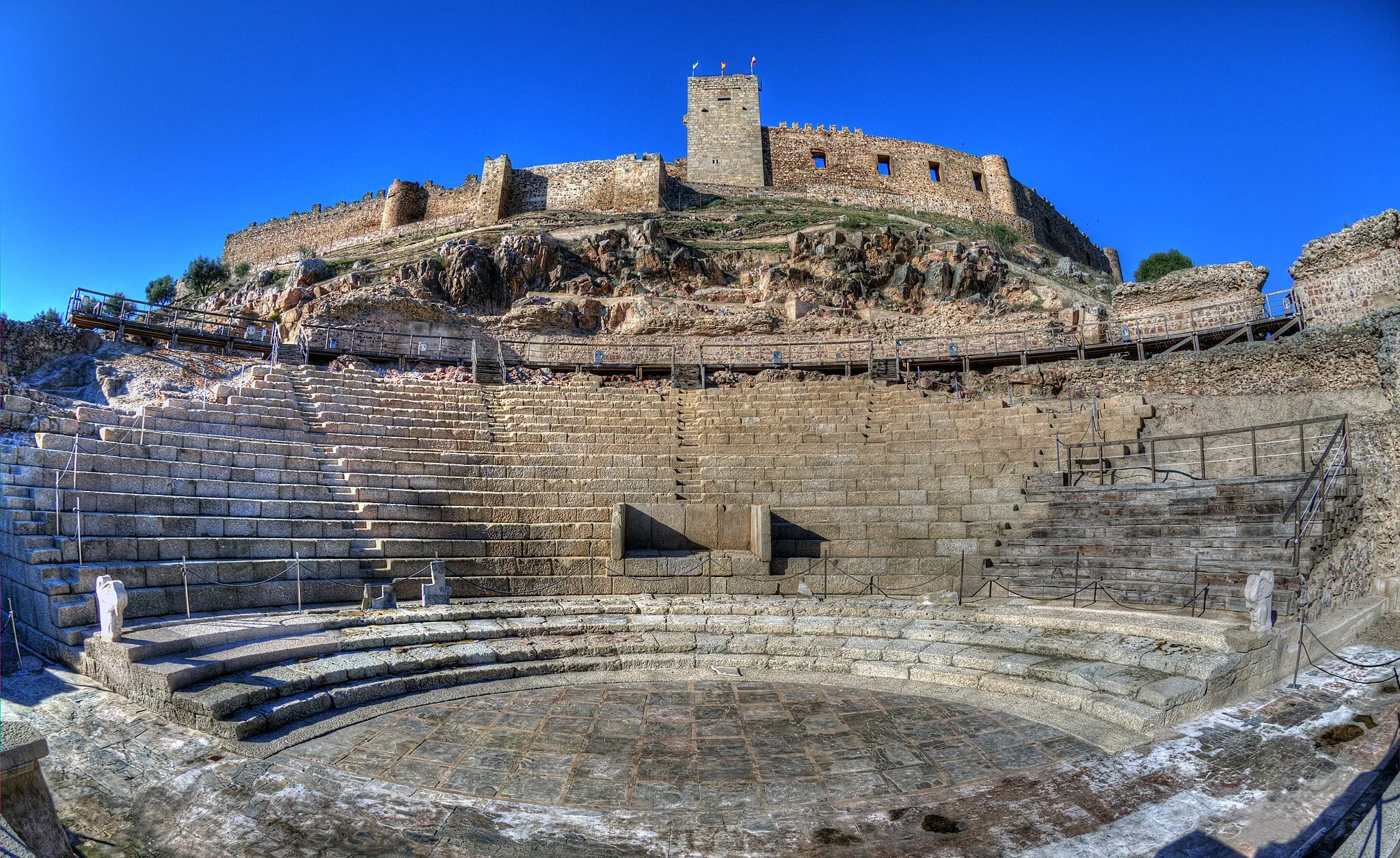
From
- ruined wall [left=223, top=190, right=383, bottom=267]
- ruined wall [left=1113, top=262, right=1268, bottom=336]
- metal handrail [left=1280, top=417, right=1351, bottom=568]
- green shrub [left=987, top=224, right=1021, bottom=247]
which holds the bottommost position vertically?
metal handrail [left=1280, top=417, right=1351, bottom=568]

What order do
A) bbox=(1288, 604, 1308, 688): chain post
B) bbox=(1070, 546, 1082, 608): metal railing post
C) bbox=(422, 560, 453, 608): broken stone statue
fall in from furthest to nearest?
bbox=(422, 560, 453, 608): broken stone statue → bbox=(1070, 546, 1082, 608): metal railing post → bbox=(1288, 604, 1308, 688): chain post

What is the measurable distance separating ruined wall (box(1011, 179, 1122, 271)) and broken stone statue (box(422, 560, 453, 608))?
41.7 meters

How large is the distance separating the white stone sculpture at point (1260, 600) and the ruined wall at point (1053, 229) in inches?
1593

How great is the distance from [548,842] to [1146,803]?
3258 mm

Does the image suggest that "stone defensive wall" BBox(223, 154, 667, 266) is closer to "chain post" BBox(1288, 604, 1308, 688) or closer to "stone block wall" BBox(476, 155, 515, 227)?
"stone block wall" BBox(476, 155, 515, 227)

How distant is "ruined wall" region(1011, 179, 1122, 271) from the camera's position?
144ft

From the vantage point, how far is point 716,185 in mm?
42312

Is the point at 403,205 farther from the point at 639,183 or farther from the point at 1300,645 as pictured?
the point at 1300,645

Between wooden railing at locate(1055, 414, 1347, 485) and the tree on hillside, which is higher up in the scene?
the tree on hillside

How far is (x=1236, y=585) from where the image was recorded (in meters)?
7.55

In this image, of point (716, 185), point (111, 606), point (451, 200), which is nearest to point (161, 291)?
point (451, 200)

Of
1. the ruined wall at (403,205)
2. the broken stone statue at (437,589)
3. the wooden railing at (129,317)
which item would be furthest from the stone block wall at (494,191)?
the broken stone statue at (437,589)

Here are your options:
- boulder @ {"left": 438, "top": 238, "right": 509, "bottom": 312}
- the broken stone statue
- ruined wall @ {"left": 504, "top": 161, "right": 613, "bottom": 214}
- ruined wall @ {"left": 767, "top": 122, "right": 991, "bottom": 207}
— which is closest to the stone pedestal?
the broken stone statue

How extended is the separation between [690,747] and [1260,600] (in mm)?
4758
